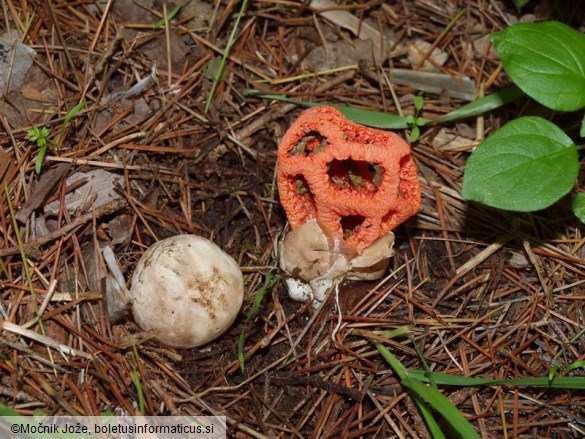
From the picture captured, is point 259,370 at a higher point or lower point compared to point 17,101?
lower

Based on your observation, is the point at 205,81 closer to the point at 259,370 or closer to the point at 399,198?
the point at 399,198

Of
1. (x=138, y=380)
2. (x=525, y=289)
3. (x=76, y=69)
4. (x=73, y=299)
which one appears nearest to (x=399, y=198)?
(x=525, y=289)

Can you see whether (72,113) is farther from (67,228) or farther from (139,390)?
(139,390)

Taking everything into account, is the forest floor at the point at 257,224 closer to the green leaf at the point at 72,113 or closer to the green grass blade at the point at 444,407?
the green leaf at the point at 72,113

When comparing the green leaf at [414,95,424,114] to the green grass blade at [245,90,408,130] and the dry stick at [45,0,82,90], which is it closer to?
the green grass blade at [245,90,408,130]

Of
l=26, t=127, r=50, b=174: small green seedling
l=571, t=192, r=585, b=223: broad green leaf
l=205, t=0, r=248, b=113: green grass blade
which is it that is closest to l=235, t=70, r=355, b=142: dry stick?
l=205, t=0, r=248, b=113: green grass blade

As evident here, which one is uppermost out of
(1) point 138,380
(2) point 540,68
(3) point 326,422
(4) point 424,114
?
(2) point 540,68

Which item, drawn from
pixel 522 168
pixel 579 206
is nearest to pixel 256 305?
pixel 522 168

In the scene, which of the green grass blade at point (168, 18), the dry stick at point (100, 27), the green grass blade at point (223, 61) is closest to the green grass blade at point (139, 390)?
the green grass blade at point (223, 61)
